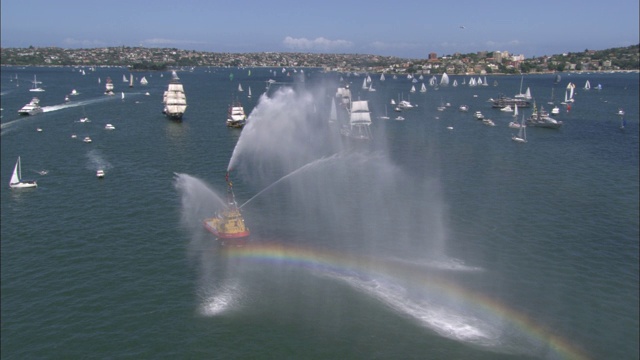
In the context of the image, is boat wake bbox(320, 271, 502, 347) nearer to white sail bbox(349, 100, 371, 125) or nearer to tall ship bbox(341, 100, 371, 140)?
tall ship bbox(341, 100, 371, 140)

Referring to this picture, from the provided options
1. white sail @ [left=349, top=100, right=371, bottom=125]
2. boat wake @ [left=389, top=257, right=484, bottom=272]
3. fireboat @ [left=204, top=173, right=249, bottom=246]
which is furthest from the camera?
white sail @ [left=349, top=100, right=371, bottom=125]

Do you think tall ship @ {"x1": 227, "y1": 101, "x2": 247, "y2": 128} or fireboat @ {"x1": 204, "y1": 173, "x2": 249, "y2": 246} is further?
tall ship @ {"x1": 227, "y1": 101, "x2": 247, "y2": 128}

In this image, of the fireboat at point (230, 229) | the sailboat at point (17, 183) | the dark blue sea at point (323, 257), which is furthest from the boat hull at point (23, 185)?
the fireboat at point (230, 229)

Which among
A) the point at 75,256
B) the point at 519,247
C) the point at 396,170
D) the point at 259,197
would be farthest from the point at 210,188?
the point at 519,247

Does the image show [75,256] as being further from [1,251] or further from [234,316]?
[234,316]

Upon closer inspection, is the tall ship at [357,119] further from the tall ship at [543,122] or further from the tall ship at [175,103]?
the tall ship at [175,103]

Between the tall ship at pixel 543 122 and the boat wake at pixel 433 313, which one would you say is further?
the tall ship at pixel 543 122

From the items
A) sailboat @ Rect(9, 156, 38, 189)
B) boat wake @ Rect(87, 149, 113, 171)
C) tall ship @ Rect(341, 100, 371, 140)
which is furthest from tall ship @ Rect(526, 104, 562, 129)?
sailboat @ Rect(9, 156, 38, 189)

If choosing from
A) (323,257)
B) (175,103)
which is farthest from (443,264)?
(175,103)

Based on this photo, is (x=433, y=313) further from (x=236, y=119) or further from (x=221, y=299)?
(x=236, y=119)
